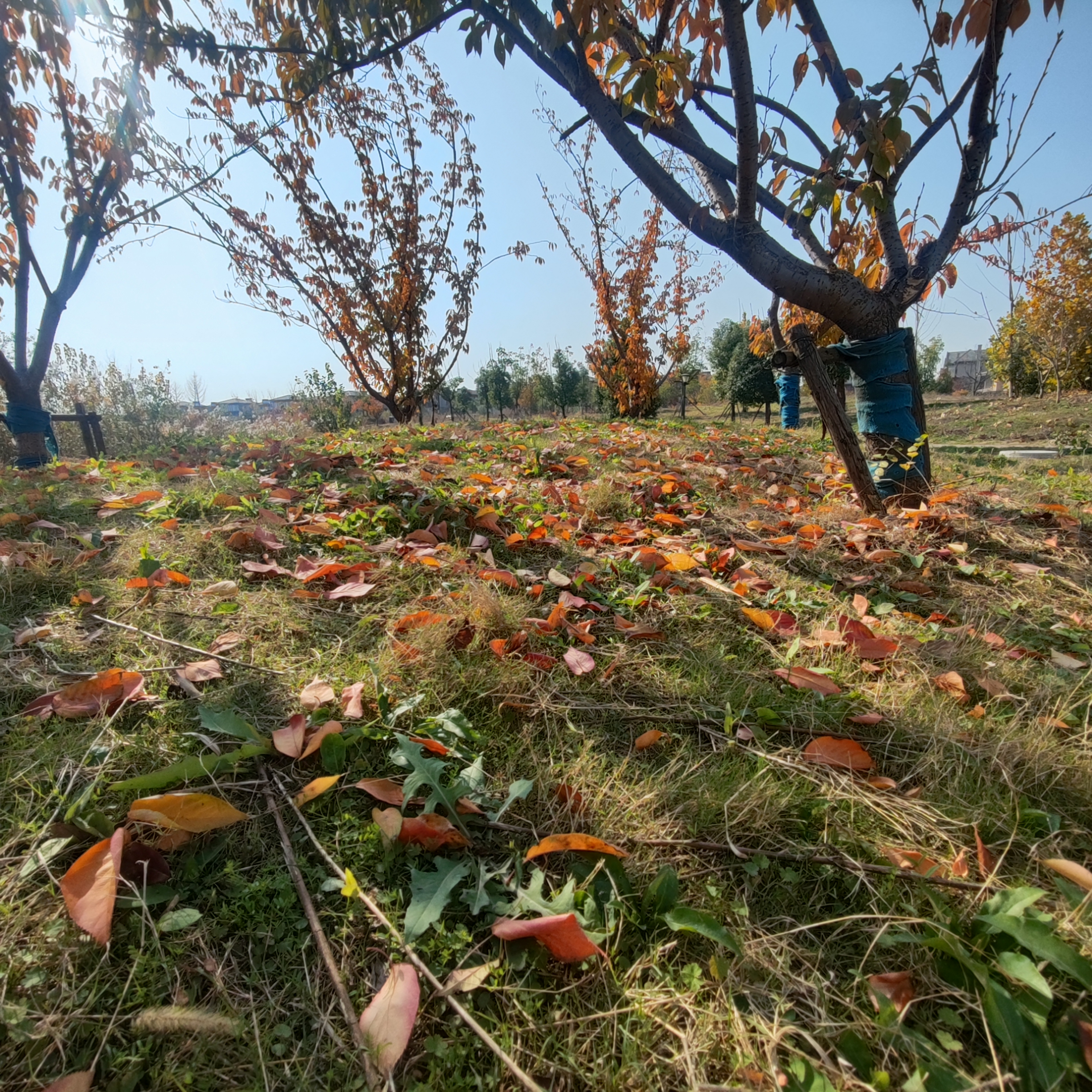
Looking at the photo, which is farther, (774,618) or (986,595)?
(986,595)

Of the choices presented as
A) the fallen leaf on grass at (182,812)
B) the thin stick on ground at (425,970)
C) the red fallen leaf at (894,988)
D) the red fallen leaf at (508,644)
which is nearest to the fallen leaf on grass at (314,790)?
the thin stick on ground at (425,970)

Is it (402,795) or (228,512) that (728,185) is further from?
(402,795)

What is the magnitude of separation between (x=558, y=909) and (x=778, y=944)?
326 mm

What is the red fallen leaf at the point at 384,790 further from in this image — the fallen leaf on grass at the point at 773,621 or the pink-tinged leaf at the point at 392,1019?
the fallen leaf on grass at the point at 773,621

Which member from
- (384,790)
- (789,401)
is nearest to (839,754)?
(384,790)

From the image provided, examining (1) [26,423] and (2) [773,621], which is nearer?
(2) [773,621]

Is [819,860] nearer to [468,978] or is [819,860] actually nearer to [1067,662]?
[468,978]

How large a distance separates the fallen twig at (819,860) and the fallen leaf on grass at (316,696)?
70 cm

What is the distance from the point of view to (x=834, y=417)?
2641 mm

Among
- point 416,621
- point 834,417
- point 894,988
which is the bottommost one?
point 894,988

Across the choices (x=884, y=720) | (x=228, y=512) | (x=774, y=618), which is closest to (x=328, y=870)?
(x=884, y=720)

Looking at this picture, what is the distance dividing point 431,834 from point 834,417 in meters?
2.66

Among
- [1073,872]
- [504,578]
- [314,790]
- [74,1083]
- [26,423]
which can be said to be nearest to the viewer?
[74,1083]

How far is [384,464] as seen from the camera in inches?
133
